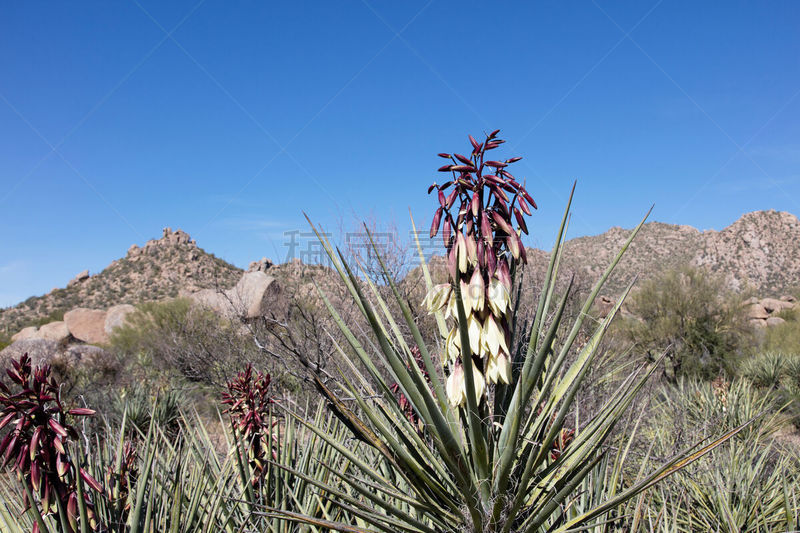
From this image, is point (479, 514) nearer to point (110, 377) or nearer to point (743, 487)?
point (743, 487)

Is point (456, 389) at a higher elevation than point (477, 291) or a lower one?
lower

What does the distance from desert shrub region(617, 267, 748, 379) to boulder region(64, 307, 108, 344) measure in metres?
23.5

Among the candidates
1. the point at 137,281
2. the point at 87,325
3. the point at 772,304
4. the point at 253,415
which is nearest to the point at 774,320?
the point at 772,304

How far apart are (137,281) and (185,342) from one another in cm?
2681

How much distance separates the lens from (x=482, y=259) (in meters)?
1.33

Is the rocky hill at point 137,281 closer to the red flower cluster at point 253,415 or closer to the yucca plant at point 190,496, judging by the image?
the red flower cluster at point 253,415

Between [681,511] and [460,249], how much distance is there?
406cm

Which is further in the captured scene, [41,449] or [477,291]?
[41,449]

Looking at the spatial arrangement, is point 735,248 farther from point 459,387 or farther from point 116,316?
point 459,387

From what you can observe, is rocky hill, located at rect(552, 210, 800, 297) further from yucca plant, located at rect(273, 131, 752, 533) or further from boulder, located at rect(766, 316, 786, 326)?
yucca plant, located at rect(273, 131, 752, 533)

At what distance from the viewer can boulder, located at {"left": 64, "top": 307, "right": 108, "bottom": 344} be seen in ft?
73.9

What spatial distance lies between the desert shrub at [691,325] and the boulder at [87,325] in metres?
23.5

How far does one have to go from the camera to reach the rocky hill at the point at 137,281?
32.2 meters

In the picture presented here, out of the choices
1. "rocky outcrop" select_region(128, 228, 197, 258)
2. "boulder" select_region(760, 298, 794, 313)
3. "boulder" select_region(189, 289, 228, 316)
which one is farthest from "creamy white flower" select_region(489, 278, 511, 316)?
"rocky outcrop" select_region(128, 228, 197, 258)
